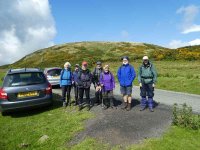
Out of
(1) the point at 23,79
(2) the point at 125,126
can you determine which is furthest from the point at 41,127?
(2) the point at 125,126

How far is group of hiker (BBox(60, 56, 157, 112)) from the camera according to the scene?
38.7ft

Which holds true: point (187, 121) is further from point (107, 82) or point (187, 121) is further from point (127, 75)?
point (107, 82)

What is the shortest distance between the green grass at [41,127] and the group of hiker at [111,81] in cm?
107

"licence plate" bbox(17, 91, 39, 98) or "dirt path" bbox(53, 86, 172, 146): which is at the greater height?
"licence plate" bbox(17, 91, 39, 98)

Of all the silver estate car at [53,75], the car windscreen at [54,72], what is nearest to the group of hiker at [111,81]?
the silver estate car at [53,75]

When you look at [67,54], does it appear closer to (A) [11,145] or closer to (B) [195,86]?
(B) [195,86]

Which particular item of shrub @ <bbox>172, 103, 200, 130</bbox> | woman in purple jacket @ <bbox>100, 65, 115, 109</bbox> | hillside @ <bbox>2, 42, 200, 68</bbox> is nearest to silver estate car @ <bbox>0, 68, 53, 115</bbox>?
woman in purple jacket @ <bbox>100, 65, 115, 109</bbox>

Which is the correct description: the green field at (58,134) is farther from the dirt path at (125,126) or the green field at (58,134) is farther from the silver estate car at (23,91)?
the silver estate car at (23,91)

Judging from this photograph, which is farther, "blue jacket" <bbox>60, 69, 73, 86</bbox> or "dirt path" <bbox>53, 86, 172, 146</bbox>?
"blue jacket" <bbox>60, 69, 73, 86</bbox>

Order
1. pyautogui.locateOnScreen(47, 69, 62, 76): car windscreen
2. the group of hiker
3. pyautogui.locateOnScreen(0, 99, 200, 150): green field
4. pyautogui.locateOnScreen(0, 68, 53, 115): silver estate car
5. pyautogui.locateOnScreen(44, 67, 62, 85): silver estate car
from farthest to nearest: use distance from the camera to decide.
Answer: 1. pyautogui.locateOnScreen(47, 69, 62, 76): car windscreen
2. pyautogui.locateOnScreen(44, 67, 62, 85): silver estate car
3. pyautogui.locateOnScreen(0, 68, 53, 115): silver estate car
4. the group of hiker
5. pyautogui.locateOnScreen(0, 99, 200, 150): green field

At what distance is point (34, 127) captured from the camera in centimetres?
1112

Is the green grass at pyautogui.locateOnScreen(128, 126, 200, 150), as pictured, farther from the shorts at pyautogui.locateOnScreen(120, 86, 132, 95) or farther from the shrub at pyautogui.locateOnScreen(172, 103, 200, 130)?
the shorts at pyautogui.locateOnScreen(120, 86, 132, 95)

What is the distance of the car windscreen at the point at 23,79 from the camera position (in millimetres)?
12695

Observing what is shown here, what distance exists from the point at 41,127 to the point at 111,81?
3.41m
